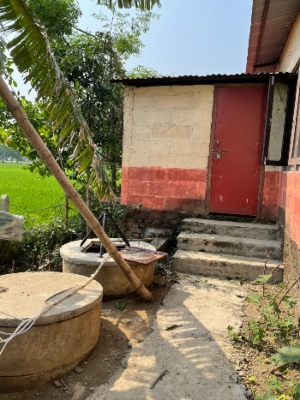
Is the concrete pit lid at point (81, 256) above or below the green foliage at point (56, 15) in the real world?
→ below

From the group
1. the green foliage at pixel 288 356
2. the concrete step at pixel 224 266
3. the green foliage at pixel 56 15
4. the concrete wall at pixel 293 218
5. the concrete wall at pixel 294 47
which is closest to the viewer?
the green foliage at pixel 288 356

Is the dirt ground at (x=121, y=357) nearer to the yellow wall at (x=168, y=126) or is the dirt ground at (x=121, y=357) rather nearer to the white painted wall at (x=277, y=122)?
the white painted wall at (x=277, y=122)

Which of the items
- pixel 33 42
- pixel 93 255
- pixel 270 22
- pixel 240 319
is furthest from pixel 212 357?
pixel 270 22

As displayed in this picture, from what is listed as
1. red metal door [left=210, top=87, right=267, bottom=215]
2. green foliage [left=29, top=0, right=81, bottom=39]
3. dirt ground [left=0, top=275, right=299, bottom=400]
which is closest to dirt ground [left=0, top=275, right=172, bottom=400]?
dirt ground [left=0, top=275, right=299, bottom=400]

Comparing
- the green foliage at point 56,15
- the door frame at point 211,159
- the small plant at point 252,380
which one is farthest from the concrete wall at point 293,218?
the green foliage at point 56,15

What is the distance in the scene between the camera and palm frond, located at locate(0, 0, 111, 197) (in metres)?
3.26

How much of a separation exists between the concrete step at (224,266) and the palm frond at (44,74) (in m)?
2.26

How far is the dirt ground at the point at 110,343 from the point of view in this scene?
8.35ft

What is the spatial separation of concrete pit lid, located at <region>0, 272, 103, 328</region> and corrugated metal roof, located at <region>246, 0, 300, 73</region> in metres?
4.99

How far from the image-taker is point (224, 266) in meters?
5.16

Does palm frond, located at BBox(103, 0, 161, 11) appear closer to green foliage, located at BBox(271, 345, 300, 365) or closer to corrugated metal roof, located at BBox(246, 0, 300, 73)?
corrugated metal roof, located at BBox(246, 0, 300, 73)

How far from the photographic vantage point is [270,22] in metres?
5.74

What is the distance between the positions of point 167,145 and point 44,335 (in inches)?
189

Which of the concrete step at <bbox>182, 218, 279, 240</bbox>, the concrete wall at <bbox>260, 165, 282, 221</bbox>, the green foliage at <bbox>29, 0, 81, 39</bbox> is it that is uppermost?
the green foliage at <bbox>29, 0, 81, 39</bbox>
